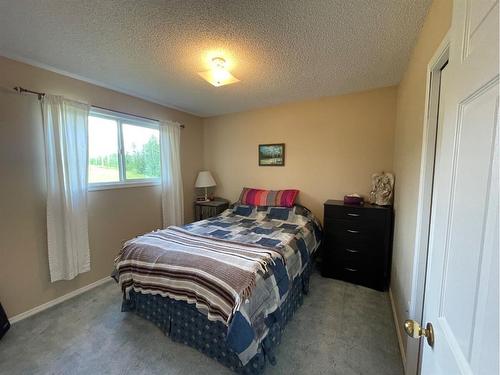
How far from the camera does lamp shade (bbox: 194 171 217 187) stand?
3.61 meters

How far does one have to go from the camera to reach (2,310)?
1757mm

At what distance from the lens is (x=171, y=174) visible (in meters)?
3.18

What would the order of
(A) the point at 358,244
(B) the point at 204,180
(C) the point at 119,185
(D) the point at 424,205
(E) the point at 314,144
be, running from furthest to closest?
1. (B) the point at 204,180
2. (E) the point at 314,144
3. (C) the point at 119,185
4. (A) the point at 358,244
5. (D) the point at 424,205

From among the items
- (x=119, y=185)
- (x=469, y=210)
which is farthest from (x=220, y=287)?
(x=119, y=185)

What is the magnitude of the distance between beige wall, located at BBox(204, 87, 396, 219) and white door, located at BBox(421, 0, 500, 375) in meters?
2.25

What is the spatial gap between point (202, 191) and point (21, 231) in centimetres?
233

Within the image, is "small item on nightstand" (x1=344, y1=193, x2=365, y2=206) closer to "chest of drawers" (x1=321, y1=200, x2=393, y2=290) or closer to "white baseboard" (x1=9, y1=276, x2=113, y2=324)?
"chest of drawers" (x1=321, y1=200, x2=393, y2=290)

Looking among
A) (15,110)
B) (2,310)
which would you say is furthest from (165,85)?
(2,310)

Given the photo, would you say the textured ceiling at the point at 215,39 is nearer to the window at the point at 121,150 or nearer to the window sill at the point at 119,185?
the window at the point at 121,150

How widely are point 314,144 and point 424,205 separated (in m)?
1.88

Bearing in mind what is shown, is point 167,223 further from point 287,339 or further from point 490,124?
point 490,124

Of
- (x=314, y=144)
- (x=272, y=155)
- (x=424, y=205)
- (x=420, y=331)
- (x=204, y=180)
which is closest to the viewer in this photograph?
(x=420, y=331)

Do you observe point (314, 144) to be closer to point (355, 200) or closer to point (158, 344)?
point (355, 200)

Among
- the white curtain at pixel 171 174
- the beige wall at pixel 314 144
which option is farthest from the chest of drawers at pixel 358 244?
the white curtain at pixel 171 174
